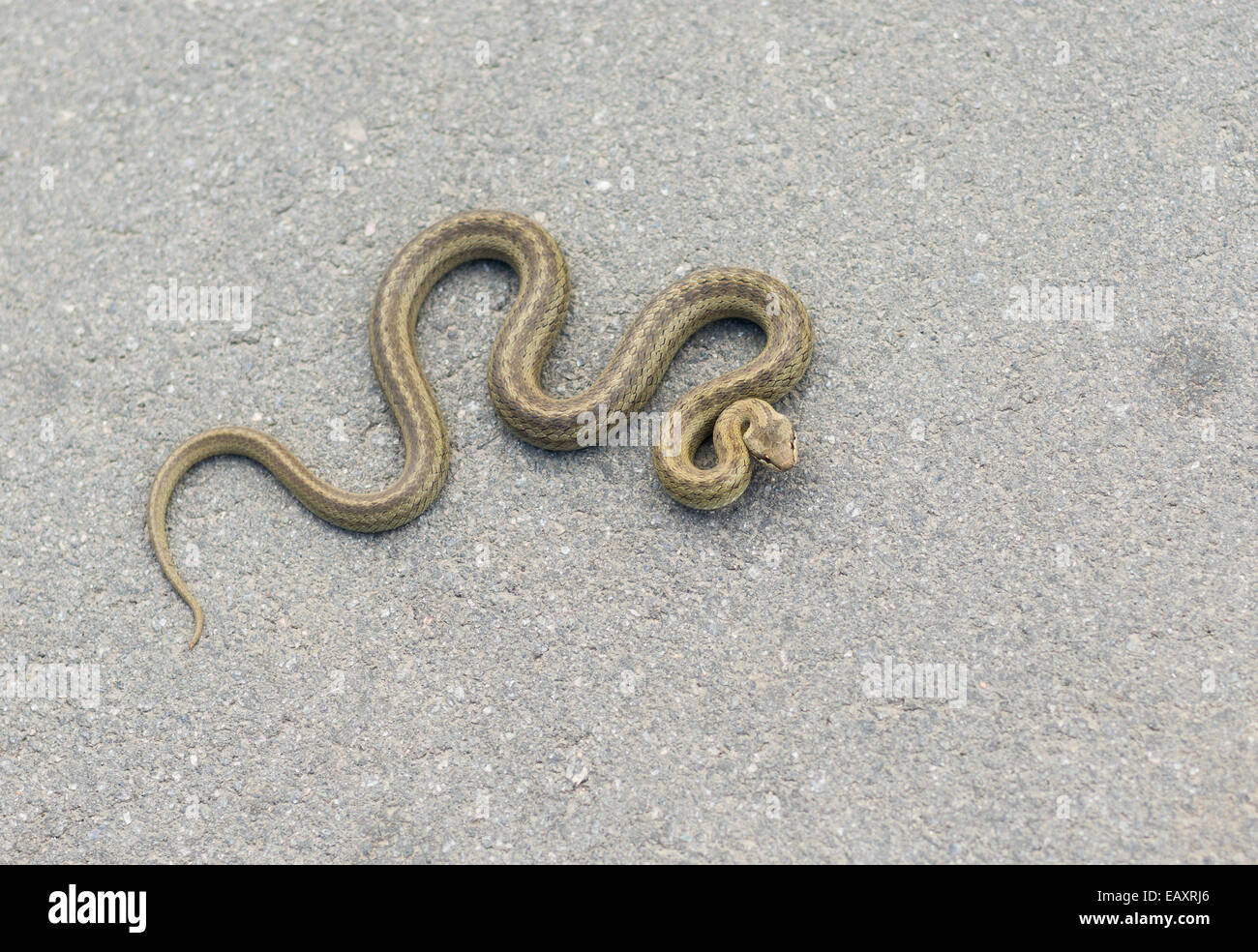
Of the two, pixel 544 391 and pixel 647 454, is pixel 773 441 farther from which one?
pixel 544 391

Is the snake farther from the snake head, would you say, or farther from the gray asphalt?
the gray asphalt

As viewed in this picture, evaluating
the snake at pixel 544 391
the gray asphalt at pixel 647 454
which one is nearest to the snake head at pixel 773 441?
the snake at pixel 544 391

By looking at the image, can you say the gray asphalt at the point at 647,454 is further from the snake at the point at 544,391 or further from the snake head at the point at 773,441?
the snake head at the point at 773,441

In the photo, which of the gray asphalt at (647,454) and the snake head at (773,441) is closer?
the gray asphalt at (647,454)

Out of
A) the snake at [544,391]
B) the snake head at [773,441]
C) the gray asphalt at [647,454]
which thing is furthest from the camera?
the snake at [544,391]

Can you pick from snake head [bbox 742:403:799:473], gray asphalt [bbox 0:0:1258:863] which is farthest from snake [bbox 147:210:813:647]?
gray asphalt [bbox 0:0:1258:863]

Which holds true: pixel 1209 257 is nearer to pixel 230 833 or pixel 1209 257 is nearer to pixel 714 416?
pixel 714 416

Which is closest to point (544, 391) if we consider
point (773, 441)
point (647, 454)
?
point (647, 454)

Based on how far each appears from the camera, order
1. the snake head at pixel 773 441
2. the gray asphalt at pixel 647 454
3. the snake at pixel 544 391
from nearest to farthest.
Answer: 1. the gray asphalt at pixel 647 454
2. the snake head at pixel 773 441
3. the snake at pixel 544 391
